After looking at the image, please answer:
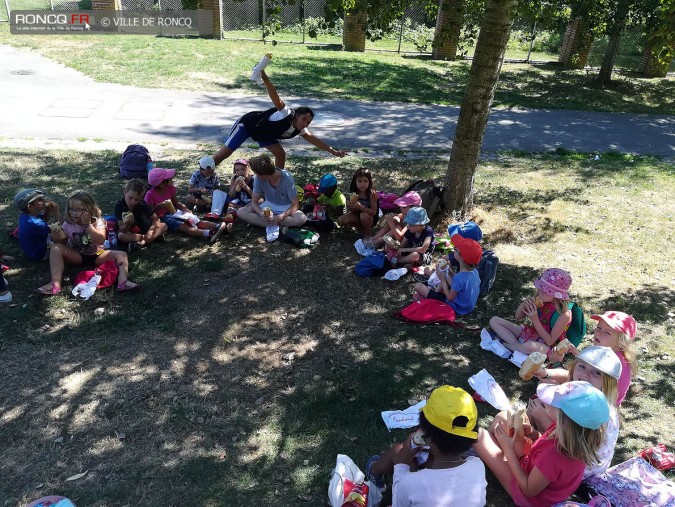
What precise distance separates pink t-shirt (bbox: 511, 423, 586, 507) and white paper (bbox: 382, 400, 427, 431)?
871mm

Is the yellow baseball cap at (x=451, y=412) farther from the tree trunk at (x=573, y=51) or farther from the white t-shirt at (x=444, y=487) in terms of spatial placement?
the tree trunk at (x=573, y=51)

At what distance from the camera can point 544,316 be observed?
4.72m

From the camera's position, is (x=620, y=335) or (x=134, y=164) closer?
(x=620, y=335)

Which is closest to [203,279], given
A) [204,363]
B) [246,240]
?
[246,240]

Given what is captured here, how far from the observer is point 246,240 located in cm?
665

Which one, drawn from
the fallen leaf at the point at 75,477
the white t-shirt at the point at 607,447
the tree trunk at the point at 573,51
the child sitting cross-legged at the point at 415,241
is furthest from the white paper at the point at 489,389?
the tree trunk at the point at 573,51

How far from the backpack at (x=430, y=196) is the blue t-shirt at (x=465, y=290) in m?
2.06

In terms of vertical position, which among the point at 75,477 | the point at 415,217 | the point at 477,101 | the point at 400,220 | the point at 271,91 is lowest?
the point at 75,477

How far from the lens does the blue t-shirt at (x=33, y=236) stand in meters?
5.57

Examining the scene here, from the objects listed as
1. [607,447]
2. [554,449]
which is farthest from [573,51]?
[554,449]

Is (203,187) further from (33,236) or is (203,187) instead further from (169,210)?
(33,236)

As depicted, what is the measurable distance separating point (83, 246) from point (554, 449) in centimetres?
472

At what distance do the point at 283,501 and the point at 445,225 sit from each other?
4.64 meters

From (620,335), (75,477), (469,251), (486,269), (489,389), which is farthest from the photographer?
(486,269)
